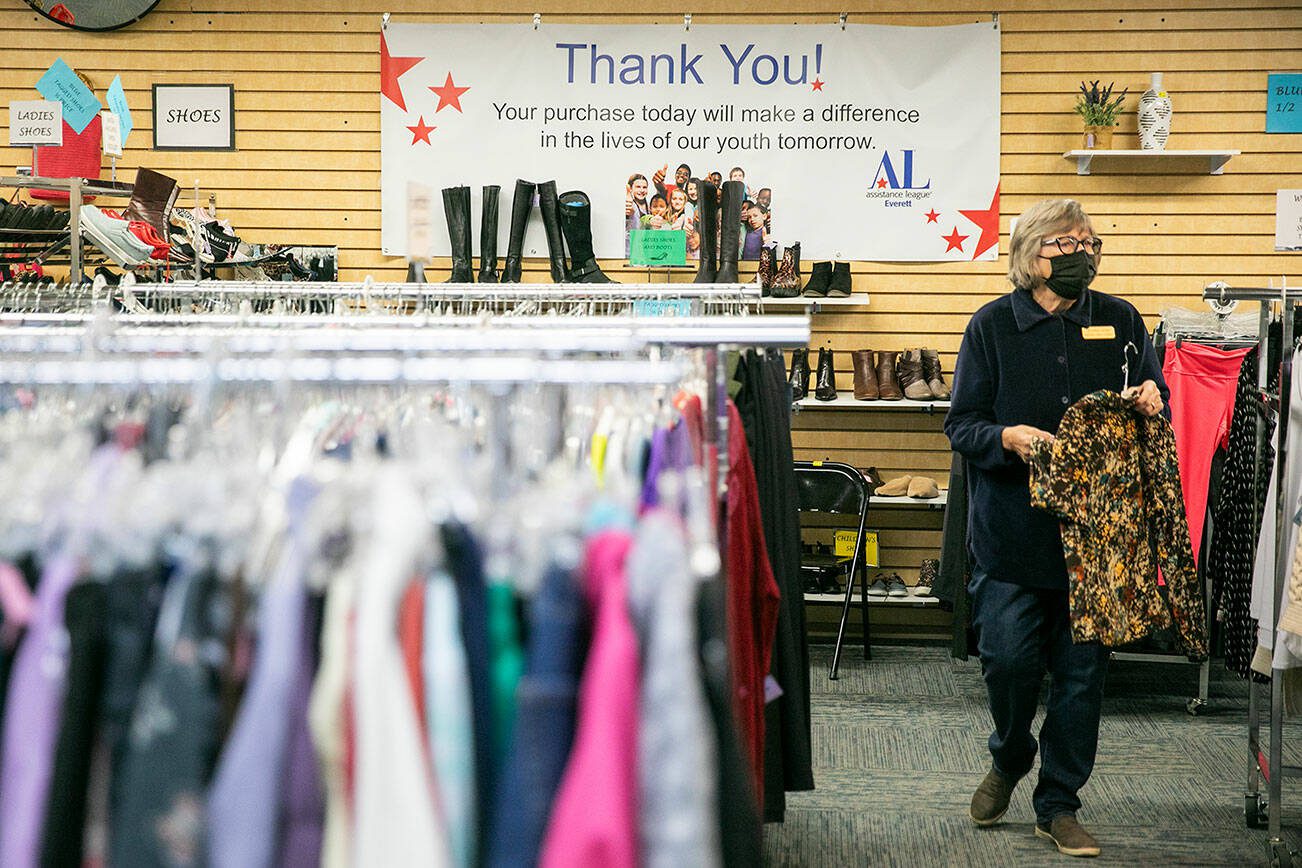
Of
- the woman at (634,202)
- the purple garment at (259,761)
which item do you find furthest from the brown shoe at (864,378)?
the purple garment at (259,761)

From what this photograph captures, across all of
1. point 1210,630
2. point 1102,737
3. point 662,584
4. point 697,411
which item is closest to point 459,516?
point 662,584

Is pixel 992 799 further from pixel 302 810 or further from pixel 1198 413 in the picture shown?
pixel 302 810

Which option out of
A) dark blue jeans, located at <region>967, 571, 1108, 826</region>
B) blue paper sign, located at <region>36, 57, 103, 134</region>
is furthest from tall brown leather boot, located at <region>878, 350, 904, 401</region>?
blue paper sign, located at <region>36, 57, 103, 134</region>

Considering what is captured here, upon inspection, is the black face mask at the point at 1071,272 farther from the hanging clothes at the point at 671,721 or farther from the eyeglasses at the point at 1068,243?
the hanging clothes at the point at 671,721

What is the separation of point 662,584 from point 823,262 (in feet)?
13.7

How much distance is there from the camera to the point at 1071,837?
10.2 feet

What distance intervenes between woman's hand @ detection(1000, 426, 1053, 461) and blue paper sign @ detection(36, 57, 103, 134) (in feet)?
9.04

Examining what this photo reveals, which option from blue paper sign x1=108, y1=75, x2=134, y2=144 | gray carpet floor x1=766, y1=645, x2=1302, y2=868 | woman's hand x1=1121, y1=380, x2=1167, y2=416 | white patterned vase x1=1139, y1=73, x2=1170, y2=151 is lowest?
gray carpet floor x1=766, y1=645, x2=1302, y2=868

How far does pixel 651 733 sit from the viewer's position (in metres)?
1.06

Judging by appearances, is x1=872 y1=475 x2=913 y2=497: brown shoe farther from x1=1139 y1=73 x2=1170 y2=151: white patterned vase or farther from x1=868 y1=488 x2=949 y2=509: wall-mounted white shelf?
x1=1139 y1=73 x2=1170 y2=151: white patterned vase

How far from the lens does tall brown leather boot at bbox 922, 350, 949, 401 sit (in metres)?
5.00

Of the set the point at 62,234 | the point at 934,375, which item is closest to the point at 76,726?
the point at 62,234

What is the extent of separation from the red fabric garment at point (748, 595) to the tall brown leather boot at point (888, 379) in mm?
2994

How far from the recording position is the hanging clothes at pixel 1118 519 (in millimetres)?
2883
